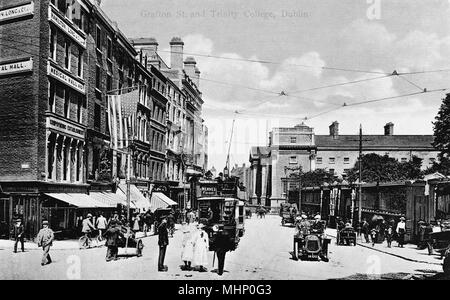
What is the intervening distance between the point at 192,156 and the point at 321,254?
87.3 ft

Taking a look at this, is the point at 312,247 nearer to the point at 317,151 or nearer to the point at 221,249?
the point at 221,249

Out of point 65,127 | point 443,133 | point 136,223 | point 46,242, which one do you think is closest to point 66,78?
point 65,127

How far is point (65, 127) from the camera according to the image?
2083 cm

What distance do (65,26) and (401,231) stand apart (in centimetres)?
1826

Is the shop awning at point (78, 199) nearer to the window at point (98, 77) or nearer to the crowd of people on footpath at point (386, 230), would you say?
the window at point (98, 77)

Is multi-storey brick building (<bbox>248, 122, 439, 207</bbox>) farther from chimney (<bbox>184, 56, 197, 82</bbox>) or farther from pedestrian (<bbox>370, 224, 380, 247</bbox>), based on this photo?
pedestrian (<bbox>370, 224, 380, 247</bbox>)

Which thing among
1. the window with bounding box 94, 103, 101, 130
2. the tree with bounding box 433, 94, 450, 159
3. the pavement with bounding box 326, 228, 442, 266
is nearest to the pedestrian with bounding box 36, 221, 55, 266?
the window with bounding box 94, 103, 101, 130

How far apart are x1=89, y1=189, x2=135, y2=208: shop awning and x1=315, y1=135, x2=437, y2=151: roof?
56.5m

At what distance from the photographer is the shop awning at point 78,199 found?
19359mm

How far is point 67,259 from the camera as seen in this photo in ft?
47.9

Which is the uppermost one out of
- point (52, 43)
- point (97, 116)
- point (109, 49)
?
point (109, 49)

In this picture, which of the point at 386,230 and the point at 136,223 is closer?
the point at 386,230
